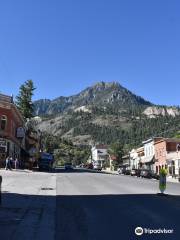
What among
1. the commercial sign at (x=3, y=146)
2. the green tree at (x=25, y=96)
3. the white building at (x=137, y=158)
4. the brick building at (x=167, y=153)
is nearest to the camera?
the commercial sign at (x=3, y=146)

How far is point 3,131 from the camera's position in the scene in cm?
7044

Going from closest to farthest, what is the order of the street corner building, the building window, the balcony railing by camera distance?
the street corner building
the building window
the balcony railing
